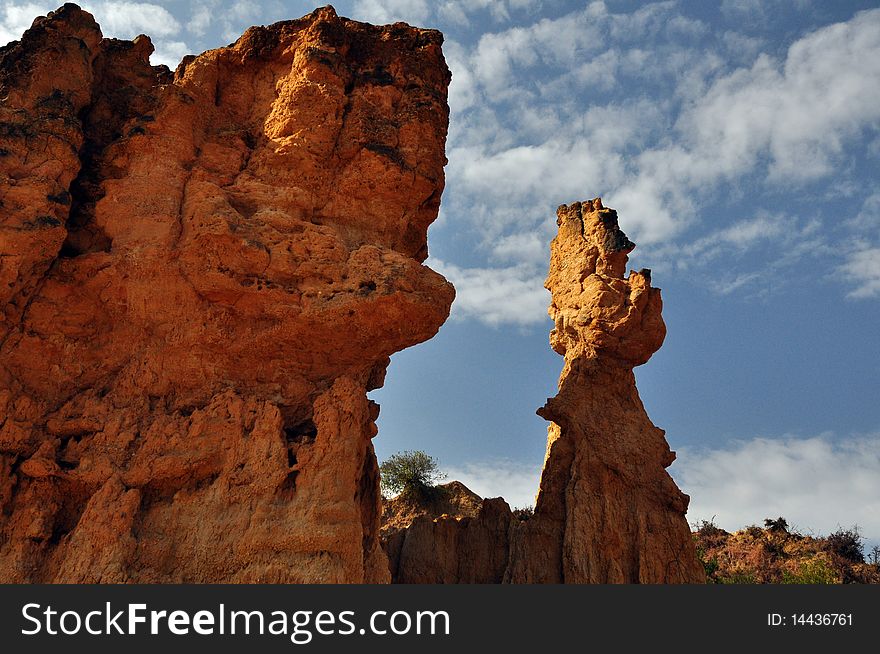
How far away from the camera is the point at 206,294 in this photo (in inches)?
429

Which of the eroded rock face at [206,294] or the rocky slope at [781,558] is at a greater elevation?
the eroded rock face at [206,294]

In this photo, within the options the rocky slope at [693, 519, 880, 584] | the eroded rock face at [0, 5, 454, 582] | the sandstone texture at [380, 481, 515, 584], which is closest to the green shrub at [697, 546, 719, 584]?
the rocky slope at [693, 519, 880, 584]

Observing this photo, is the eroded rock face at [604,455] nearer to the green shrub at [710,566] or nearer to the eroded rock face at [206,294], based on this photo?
the eroded rock face at [206,294]

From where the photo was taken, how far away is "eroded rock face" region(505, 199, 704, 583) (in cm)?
1502

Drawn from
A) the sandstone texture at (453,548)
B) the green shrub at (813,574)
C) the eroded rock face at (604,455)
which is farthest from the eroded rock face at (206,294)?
the green shrub at (813,574)

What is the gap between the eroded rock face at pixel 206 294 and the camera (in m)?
9.40

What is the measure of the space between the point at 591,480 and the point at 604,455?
25.2 inches

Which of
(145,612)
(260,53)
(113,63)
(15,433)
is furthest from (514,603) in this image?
(113,63)

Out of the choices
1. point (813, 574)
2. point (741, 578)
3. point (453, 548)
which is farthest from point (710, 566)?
point (453, 548)

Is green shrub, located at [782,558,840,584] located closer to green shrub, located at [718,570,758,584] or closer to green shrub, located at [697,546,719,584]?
green shrub, located at [718,570,758,584]

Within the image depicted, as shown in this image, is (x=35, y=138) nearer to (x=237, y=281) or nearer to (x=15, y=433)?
(x=237, y=281)

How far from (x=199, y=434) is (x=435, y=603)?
440cm

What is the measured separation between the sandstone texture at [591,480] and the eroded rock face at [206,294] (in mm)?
5437

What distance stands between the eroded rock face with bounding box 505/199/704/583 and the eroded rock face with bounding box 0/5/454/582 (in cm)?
533
